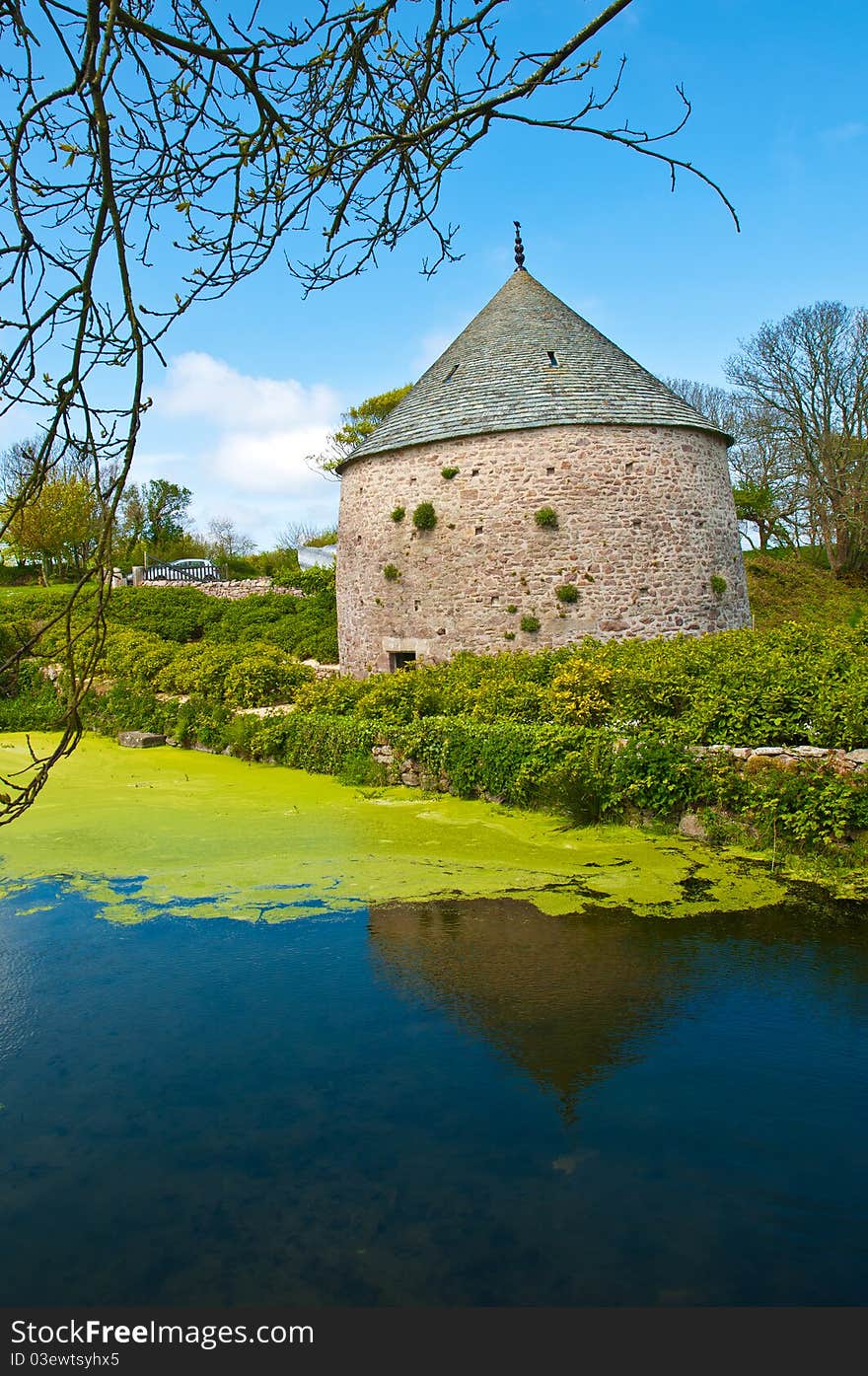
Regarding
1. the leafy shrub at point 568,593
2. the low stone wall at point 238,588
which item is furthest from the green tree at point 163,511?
the leafy shrub at point 568,593

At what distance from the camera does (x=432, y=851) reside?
8078 mm

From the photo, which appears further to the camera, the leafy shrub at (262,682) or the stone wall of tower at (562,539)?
the stone wall of tower at (562,539)

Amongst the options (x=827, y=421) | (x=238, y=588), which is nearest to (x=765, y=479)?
(x=827, y=421)

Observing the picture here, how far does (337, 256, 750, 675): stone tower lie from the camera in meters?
15.6

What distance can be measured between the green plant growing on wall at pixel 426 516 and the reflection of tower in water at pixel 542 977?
34.8 feet

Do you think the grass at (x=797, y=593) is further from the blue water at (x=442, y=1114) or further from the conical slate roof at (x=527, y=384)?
the blue water at (x=442, y=1114)

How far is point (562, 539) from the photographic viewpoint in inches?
612

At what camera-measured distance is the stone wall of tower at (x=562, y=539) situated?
15.5 metres

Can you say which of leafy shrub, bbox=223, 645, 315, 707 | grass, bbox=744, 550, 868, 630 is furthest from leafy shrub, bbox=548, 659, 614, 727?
grass, bbox=744, 550, 868, 630

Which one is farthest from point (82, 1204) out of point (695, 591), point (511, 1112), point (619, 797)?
point (695, 591)

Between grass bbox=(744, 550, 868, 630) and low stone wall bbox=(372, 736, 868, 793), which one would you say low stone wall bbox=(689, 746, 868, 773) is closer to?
low stone wall bbox=(372, 736, 868, 793)

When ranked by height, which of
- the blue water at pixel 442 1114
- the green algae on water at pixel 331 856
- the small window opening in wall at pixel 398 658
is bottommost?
the blue water at pixel 442 1114

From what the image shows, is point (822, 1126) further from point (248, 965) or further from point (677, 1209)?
point (248, 965)

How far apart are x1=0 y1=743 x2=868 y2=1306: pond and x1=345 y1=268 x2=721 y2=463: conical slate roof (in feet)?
34.7
